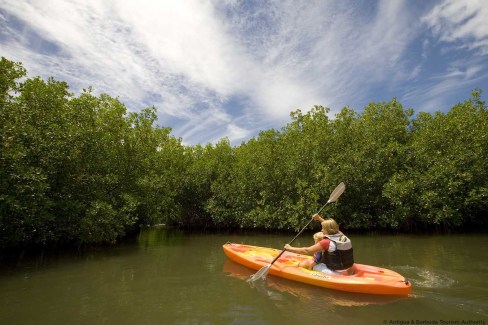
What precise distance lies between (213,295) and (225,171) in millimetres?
14813

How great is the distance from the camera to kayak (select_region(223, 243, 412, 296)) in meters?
5.47

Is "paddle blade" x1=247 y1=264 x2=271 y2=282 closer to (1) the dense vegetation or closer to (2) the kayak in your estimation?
(2) the kayak

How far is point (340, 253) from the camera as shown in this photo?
611cm

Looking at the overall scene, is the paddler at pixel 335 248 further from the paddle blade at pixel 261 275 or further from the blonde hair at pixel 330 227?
the paddle blade at pixel 261 275

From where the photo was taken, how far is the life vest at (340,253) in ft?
19.9

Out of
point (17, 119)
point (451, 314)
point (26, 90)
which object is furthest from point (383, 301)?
point (26, 90)

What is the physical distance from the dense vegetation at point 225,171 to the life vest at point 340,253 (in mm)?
7739

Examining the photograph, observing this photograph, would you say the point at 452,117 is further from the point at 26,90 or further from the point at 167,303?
the point at 26,90

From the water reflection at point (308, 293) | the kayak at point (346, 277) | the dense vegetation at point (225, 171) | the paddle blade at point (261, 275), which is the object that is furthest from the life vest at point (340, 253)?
the dense vegetation at point (225, 171)

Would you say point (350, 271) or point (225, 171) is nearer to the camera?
point (350, 271)

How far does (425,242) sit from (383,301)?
28.3ft

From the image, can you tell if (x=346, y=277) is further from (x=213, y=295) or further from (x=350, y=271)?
(x=213, y=295)

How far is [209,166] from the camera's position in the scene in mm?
21375

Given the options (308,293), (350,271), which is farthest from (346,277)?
(308,293)
